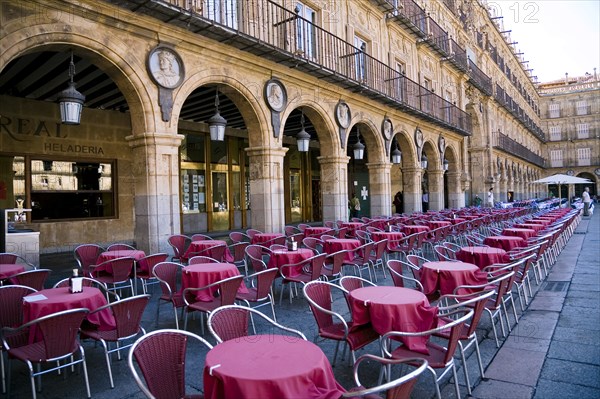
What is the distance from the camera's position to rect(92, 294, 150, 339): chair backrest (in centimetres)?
304

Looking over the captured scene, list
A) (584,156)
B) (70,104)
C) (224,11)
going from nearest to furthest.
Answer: (70,104), (224,11), (584,156)

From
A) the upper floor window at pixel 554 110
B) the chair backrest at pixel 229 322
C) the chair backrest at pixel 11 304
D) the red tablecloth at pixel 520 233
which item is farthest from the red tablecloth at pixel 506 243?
the upper floor window at pixel 554 110

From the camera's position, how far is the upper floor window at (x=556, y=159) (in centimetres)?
4741

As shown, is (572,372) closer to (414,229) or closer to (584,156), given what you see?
(414,229)

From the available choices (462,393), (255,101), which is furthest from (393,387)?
(255,101)

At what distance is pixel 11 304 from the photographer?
3.45 meters

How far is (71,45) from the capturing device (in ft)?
19.6

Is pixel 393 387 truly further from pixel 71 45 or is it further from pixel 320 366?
pixel 71 45

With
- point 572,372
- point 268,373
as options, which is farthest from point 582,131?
point 268,373

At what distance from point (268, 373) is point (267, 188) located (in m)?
7.23

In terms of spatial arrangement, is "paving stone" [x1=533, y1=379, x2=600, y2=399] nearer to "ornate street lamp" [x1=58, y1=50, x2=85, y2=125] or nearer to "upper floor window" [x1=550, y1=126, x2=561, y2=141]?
"ornate street lamp" [x1=58, y1=50, x2=85, y2=125]

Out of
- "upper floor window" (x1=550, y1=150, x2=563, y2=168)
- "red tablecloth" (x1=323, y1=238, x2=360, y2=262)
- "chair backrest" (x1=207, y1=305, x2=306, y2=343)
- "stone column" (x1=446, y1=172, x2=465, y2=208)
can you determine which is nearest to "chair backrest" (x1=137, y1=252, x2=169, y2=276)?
"red tablecloth" (x1=323, y1=238, x2=360, y2=262)

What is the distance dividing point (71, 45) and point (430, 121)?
1384cm

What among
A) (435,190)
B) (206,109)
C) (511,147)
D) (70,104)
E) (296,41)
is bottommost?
(435,190)
